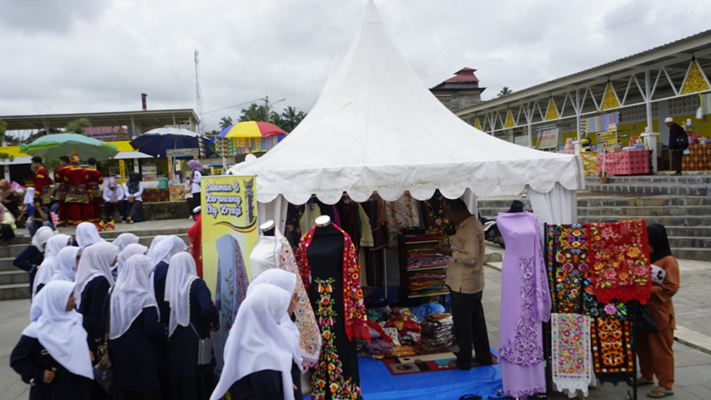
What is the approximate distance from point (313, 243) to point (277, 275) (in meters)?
1.26

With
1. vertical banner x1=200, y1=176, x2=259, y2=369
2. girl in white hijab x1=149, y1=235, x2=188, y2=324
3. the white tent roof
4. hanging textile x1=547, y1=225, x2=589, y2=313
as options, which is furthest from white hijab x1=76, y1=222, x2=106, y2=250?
hanging textile x1=547, y1=225, x2=589, y2=313

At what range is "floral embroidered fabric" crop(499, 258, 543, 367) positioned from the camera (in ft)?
14.5

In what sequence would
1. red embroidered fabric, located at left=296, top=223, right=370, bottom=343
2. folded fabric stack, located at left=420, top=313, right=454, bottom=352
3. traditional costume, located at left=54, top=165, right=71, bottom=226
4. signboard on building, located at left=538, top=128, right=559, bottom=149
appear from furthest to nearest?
signboard on building, located at left=538, top=128, right=559, bottom=149 → traditional costume, located at left=54, top=165, right=71, bottom=226 → folded fabric stack, located at left=420, top=313, right=454, bottom=352 → red embroidered fabric, located at left=296, top=223, right=370, bottom=343

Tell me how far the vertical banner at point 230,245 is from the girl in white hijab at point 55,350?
117cm

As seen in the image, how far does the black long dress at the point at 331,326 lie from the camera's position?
4.27 m

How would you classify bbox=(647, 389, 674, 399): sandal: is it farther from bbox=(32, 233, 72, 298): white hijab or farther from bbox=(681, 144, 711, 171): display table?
bbox=(681, 144, 711, 171): display table

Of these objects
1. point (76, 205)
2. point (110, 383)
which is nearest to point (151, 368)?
point (110, 383)

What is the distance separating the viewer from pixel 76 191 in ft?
37.8

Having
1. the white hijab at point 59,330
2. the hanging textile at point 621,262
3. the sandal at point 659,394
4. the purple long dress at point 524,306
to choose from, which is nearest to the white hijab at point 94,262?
the white hijab at point 59,330

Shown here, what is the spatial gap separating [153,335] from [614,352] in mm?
3895

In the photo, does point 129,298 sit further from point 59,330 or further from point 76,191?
point 76,191

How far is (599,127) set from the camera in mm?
17594

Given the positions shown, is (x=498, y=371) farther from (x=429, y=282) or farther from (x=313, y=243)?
(x=313, y=243)

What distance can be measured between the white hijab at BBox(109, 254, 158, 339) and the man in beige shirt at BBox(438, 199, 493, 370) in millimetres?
2976
